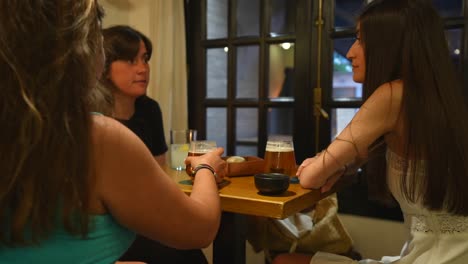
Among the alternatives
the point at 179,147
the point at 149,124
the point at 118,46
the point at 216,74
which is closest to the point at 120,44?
the point at 118,46

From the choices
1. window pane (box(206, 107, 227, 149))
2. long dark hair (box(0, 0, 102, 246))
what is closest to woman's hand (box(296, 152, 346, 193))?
long dark hair (box(0, 0, 102, 246))

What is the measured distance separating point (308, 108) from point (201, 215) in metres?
1.60

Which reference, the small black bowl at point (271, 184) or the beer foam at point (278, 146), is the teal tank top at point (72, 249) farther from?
the beer foam at point (278, 146)

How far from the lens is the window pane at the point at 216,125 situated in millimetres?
2705

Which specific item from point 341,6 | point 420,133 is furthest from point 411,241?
point 341,6

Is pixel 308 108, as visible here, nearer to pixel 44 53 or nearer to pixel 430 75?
pixel 430 75

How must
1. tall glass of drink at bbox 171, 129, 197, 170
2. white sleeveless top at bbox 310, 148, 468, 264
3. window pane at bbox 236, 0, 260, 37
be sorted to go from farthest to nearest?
window pane at bbox 236, 0, 260, 37
tall glass of drink at bbox 171, 129, 197, 170
white sleeveless top at bbox 310, 148, 468, 264

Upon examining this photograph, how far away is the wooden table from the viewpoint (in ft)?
3.45

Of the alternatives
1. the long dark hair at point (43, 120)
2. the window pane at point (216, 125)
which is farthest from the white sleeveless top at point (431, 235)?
the window pane at point (216, 125)

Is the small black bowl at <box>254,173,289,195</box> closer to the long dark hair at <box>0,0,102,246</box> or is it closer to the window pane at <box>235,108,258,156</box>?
the long dark hair at <box>0,0,102,246</box>

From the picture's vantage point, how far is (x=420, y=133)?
1079 millimetres

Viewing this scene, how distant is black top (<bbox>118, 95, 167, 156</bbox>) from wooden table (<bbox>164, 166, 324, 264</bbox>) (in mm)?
658

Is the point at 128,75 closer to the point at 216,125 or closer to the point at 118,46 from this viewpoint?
the point at 118,46

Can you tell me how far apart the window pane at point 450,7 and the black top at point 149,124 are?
148 centimetres
